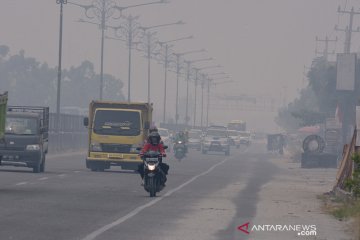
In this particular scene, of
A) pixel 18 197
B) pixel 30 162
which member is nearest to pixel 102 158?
pixel 30 162

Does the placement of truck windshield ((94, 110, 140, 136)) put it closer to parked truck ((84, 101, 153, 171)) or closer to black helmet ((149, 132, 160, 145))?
parked truck ((84, 101, 153, 171))

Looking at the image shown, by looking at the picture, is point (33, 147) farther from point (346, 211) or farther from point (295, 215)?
point (346, 211)

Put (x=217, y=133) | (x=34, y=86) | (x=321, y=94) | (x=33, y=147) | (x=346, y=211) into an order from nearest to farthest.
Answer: (x=346, y=211)
(x=33, y=147)
(x=217, y=133)
(x=321, y=94)
(x=34, y=86)

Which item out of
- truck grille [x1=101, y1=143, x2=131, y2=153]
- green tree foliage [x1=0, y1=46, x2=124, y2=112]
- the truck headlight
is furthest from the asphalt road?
green tree foliage [x1=0, y1=46, x2=124, y2=112]

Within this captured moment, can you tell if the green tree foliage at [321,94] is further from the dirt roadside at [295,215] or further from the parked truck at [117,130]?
the dirt roadside at [295,215]

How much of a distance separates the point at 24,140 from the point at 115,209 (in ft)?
50.3

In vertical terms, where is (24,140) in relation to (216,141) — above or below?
above

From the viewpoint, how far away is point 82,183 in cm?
3328

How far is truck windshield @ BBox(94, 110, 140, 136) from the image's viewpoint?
41688 millimetres

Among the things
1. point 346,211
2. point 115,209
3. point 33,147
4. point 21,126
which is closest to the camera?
point 115,209

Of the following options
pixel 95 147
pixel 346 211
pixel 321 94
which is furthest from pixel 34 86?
pixel 346 211

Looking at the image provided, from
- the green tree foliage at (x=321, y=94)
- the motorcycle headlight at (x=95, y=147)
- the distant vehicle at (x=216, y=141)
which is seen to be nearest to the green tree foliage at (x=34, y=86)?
the green tree foliage at (x=321, y=94)

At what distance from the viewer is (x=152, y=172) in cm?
2762

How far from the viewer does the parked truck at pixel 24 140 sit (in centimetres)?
3772
